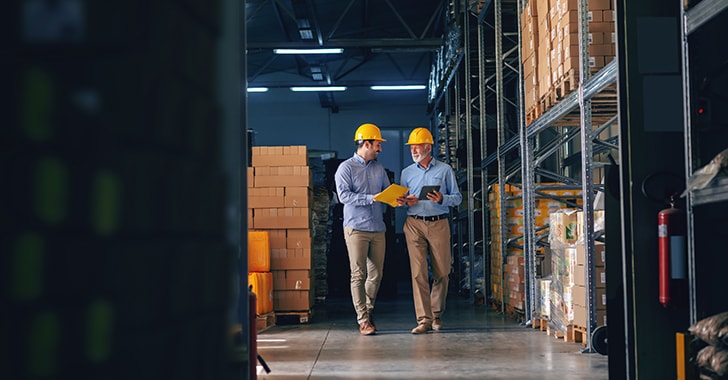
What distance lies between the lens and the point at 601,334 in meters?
4.43

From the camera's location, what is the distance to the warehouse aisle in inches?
213

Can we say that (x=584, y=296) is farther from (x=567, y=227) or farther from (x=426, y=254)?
(x=426, y=254)

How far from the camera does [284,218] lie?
373 inches

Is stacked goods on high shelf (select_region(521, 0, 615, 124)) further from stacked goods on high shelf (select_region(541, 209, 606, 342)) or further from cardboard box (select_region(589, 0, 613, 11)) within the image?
stacked goods on high shelf (select_region(541, 209, 606, 342))

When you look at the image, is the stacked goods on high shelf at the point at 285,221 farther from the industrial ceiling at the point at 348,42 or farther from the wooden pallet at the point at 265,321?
the industrial ceiling at the point at 348,42

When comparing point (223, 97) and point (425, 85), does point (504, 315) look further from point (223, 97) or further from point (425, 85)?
point (425, 85)

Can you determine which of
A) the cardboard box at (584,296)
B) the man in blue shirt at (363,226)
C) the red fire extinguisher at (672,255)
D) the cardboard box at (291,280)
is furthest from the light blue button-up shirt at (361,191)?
the red fire extinguisher at (672,255)

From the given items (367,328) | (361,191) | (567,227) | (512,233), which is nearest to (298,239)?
(361,191)

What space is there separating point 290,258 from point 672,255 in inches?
255

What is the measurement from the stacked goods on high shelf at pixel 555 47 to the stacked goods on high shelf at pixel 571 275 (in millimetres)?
1178

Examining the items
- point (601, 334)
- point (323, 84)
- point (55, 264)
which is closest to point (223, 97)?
point (55, 264)

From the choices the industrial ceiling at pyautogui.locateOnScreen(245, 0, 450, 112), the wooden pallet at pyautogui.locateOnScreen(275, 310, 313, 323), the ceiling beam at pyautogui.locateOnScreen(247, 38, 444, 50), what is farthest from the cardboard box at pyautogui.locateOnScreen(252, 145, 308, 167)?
the ceiling beam at pyautogui.locateOnScreen(247, 38, 444, 50)

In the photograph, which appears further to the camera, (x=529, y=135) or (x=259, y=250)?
(x=259, y=250)

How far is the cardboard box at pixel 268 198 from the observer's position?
9.45 metres
